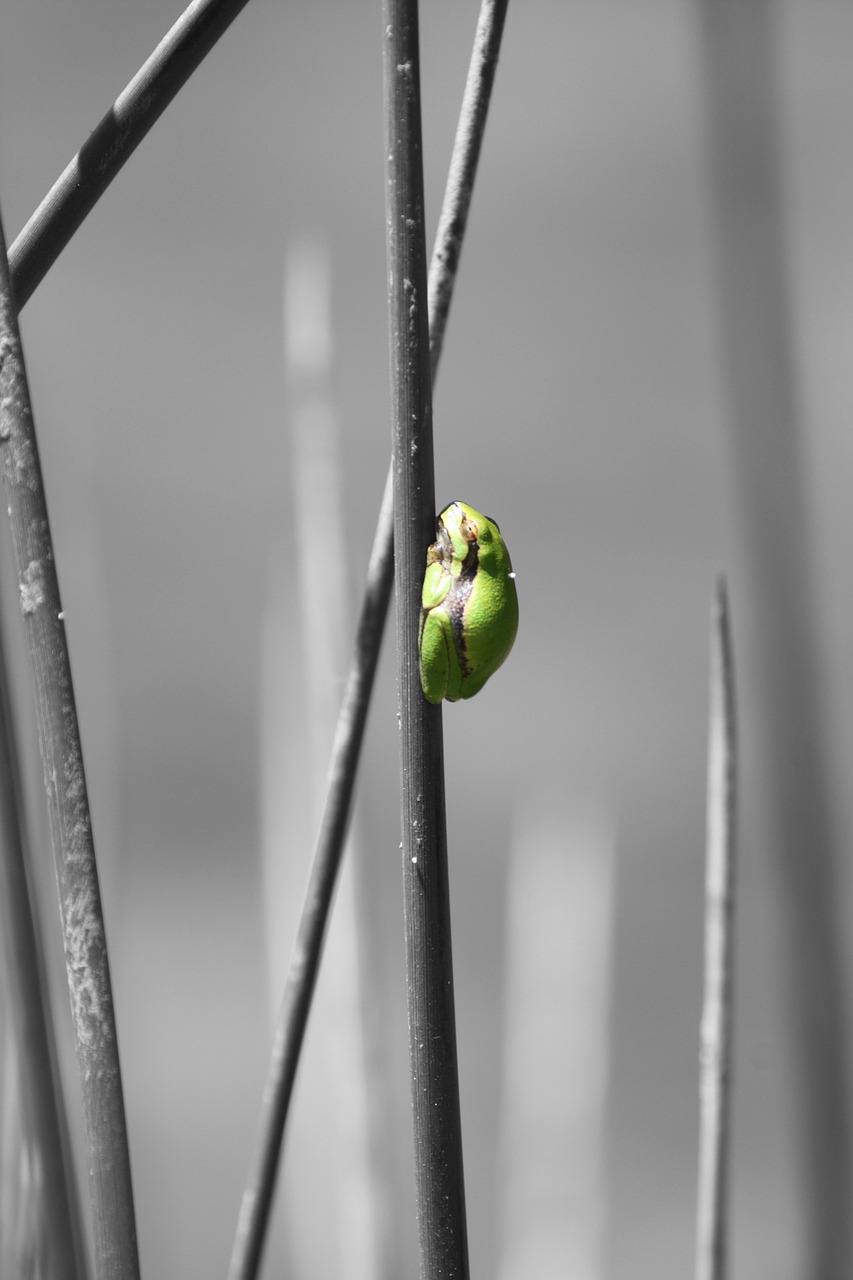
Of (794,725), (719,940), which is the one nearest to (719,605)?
(719,940)

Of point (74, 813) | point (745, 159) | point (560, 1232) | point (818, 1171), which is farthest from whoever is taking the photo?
point (745, 159)

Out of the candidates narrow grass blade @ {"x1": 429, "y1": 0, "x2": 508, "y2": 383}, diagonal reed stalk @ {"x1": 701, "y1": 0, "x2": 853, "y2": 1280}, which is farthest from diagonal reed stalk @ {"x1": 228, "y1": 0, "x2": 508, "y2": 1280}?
diagonal reed stalk @ {"x1": 701, "y1": 0, "x2": 853, "y2": 1280}

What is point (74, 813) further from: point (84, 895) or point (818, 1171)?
point (818, 1171)

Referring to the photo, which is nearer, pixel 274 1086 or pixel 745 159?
pixel 274 1086

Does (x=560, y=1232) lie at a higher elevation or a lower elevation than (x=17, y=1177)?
lower

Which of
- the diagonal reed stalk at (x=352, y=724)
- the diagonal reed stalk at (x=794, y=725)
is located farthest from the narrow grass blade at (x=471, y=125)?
the diagonal reed stalk at (x=794, y=725)

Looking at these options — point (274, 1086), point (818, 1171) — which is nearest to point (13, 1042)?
point (274, 1086)

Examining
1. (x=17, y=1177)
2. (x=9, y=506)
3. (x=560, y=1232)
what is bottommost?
(x=560, y=1232)
